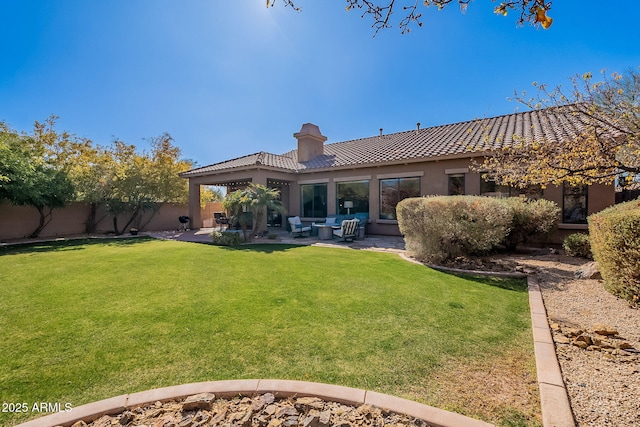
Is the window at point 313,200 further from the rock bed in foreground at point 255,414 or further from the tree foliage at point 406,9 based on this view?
the rock bed in foreground at point 255,414

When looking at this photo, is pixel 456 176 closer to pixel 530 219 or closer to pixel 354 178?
pixel 530 219

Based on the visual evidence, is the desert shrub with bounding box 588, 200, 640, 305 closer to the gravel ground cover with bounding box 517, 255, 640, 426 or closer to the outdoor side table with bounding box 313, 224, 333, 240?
the gravel ground cover with bounding box 517, 255, 640, 426

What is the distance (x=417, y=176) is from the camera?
14188 millimetres

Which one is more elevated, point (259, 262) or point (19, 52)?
point (19, 52)

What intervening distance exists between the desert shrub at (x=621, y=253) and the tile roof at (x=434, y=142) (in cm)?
573

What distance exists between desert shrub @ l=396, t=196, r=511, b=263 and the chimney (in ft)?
42.9

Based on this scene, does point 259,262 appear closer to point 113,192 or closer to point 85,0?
point 85,0

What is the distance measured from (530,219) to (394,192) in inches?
248

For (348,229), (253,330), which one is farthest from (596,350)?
(348,229)

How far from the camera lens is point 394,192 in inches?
592

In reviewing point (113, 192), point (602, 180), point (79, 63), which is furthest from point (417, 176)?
point (113, 192)

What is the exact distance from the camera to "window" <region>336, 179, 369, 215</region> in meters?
16.1

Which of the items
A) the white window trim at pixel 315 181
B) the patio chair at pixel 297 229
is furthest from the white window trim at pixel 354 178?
the patio chair at pixel 297 229

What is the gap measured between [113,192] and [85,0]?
38.2 feet
